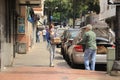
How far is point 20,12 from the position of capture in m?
25.4

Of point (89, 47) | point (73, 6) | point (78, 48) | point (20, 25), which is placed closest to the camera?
point (89, 47)

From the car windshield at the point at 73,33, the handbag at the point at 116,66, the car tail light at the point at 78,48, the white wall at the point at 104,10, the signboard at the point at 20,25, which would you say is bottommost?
the handbag at the point at 116,66

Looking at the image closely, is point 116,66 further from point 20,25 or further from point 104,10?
point 104,10

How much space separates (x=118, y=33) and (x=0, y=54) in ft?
15.5

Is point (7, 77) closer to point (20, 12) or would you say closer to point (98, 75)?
point (98, 75)

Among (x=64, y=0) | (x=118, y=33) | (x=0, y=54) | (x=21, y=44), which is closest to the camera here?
(x=118, y=33)

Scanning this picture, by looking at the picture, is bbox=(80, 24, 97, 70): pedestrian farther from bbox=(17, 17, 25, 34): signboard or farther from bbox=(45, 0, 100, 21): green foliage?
bbox=(45, 0, 100, 21): green foliage

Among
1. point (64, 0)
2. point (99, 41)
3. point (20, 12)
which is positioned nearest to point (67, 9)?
point (64, 0)

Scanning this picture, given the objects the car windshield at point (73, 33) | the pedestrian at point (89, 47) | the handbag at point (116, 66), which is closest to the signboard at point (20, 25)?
the car windshield at point (73, 33)

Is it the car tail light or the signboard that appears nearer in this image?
the car tail light

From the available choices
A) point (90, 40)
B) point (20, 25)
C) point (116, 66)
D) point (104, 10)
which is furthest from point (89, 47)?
point (104, 10)

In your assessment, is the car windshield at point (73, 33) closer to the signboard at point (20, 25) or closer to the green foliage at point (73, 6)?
the signboard at point (20, 25)

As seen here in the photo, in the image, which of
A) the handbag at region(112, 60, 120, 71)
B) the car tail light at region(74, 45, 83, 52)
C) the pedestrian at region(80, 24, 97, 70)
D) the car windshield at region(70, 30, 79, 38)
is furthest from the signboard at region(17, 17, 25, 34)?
the handbag at region(112, 60, 120, 71)


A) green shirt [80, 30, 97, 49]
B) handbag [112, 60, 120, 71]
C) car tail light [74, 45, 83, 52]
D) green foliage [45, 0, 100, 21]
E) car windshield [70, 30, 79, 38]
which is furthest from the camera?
green foliage [45, 0, 100, 21]
